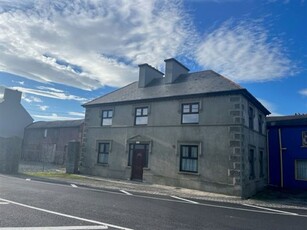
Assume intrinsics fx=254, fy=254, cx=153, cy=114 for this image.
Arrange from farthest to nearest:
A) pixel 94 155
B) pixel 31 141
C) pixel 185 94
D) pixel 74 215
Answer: pixel 31 141
pixel 94 155
pixel 185 94
pixel 74 215

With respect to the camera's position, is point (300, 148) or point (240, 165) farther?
point (300, 148)

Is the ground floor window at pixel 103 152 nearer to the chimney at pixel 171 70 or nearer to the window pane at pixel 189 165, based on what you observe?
the window pane at pixel 189 165

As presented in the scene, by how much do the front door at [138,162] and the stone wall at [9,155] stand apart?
34.2 feet

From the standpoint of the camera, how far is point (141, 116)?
69.3 feet

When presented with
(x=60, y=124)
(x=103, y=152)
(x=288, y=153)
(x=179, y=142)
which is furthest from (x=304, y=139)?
(x=60, y=124)

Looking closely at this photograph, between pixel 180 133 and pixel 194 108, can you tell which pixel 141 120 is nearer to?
pixel 180 133

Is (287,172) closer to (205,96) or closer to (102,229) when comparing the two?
(205,96)

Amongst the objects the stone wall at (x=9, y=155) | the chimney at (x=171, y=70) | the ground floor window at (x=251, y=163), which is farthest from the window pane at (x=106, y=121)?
the ground floor window at (x=251, y=163)

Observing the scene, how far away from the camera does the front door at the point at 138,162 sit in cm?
2020

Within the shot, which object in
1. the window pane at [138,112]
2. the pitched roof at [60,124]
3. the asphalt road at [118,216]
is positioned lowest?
the asphalt road at [118,216]

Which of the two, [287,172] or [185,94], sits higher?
[185,94]

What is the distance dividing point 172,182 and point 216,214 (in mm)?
8847

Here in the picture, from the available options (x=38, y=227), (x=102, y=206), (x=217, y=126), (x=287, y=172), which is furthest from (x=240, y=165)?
(x=38, y=227)

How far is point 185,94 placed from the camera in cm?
1886
